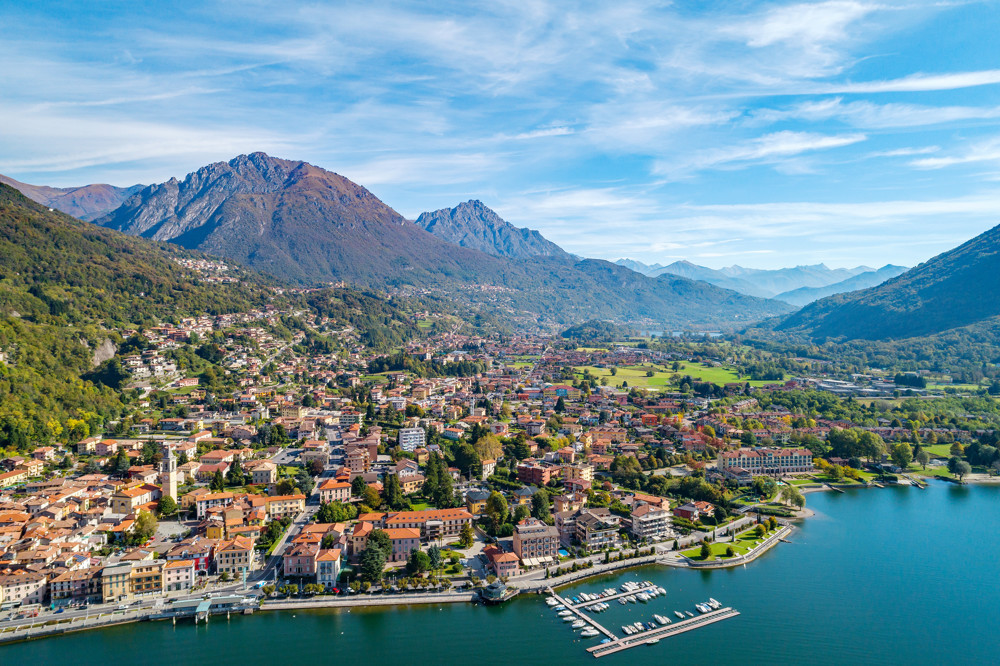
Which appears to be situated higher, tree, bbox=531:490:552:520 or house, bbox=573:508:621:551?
tree, bbox=531:490:552:520

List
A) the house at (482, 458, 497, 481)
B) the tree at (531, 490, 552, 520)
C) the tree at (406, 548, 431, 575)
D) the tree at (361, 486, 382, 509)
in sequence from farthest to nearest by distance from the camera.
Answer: the house at (482, 458, 497, 481) < the tree at (361, 486, 382, 509) < the tree at (531, 490, 552, 520) < the tree at (406, 548, 431, 575)

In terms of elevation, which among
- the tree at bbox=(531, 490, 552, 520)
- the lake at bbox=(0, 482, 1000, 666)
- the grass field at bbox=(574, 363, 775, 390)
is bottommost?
the lake at bbox=(0, 482, 1000, 666)

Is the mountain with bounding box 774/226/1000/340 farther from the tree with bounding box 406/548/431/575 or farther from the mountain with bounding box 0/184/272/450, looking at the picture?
the mountain with bounding box 0/184/272/450

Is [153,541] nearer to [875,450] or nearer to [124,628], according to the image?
[124,628]

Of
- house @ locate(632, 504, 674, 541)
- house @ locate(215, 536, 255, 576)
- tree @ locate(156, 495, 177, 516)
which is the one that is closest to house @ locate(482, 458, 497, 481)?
house @ locate(632, 504, 674, 541)

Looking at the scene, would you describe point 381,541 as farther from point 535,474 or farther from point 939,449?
point 939,449

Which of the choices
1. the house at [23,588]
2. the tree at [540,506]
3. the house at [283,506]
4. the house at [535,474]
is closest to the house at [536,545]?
the tree at [540,506]

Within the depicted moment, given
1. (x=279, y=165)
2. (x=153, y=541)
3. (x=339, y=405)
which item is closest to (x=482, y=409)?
(x=339, y=405)

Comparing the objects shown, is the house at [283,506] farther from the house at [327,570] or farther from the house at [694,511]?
the house at [694,511]
